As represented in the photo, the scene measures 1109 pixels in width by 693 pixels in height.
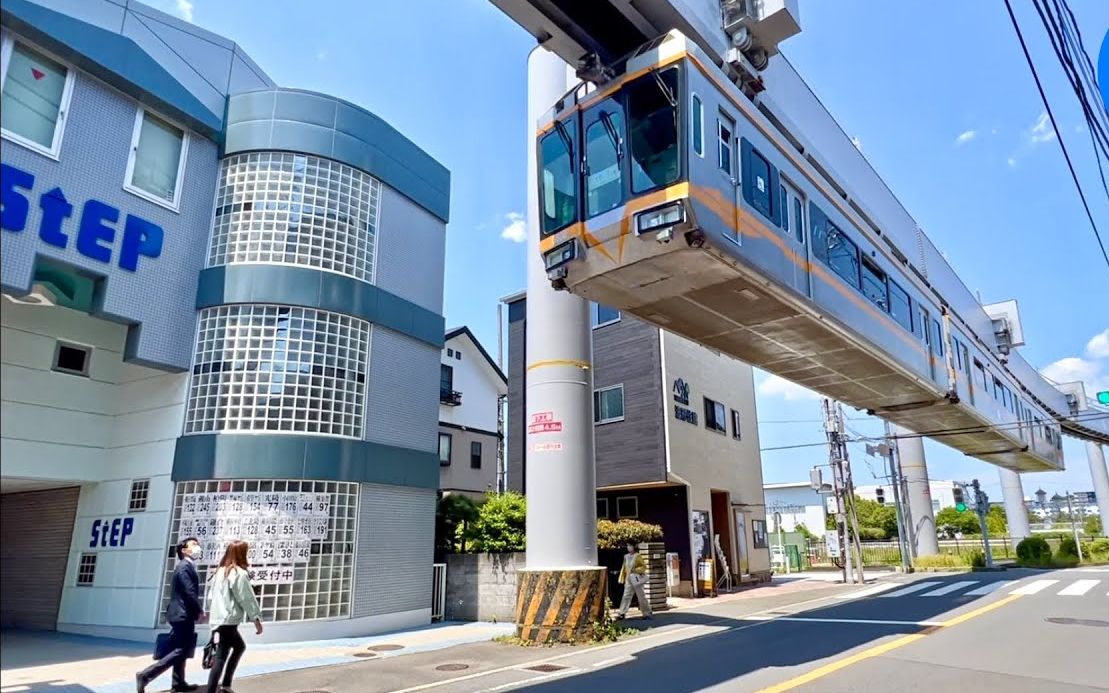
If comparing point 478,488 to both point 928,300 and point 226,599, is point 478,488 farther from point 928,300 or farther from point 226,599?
point 226,599

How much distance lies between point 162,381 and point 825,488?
23811 millimetres

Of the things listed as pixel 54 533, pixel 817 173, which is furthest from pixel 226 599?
pixel 817 173

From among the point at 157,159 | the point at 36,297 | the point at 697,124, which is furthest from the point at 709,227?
the point at 157,159

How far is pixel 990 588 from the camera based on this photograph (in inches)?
770

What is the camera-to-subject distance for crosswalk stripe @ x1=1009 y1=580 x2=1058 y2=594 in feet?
59.2

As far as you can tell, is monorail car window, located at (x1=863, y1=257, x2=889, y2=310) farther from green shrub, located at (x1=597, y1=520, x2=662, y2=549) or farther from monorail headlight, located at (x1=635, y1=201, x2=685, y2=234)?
green shrub, located at (x1=597, y1=520, x2=662, y2=549)

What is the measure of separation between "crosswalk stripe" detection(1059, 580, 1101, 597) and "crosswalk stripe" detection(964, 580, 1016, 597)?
5.13 feet

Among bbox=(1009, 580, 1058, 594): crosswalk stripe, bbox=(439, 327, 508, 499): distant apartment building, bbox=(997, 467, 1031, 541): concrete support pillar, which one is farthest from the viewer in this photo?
bbox=(997, 467, 1031, 541): concrete support pillar

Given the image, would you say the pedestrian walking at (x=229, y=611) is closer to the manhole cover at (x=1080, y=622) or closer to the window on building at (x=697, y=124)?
the window on building at (x=697, y=124)

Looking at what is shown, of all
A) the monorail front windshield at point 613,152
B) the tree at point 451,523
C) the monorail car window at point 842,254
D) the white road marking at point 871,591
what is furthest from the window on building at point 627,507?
the monorail front windshield at point 613,152

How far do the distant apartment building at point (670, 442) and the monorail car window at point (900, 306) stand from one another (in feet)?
26.9

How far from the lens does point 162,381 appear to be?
13.2 m

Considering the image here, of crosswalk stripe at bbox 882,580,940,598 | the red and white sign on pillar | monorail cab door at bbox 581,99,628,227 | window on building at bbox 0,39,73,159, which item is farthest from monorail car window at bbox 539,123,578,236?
crosswalk stripe at bbox 882,580,940,598

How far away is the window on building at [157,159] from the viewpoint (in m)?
12.1
